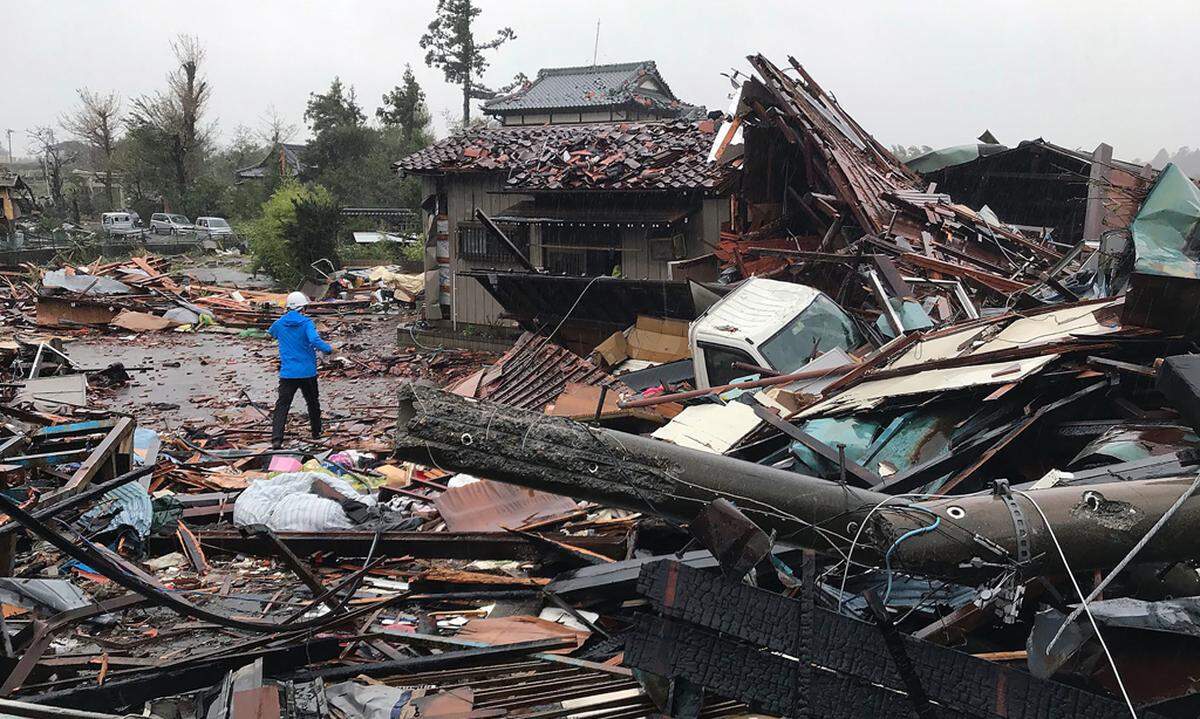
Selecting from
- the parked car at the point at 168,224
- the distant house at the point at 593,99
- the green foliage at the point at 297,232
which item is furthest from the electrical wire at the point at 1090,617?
the parked car at the point at 168,224

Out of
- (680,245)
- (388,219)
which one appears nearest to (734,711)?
(680,245)

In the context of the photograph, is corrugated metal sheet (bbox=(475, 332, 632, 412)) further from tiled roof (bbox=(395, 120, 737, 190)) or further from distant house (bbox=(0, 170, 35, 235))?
distant house (bbox=(0, 170, 35, 235))

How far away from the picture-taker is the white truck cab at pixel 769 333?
826 cm

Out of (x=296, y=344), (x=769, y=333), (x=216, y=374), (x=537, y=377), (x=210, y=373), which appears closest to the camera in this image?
(x=769, y=333)

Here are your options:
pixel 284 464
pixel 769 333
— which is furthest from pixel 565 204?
pixel 284 464

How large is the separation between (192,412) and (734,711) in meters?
10.9

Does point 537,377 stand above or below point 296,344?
below

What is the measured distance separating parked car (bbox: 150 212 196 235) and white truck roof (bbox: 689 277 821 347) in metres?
34.0

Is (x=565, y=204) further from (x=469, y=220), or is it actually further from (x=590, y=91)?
(x=590, y=91)

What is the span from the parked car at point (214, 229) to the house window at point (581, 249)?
26438 millimetres

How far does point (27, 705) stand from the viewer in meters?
2.88

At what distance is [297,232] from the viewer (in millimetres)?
24750

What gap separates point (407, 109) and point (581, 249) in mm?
25967

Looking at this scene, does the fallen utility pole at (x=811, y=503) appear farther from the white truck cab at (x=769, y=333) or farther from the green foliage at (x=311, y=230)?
the green foliage at (x=311, y=230)
